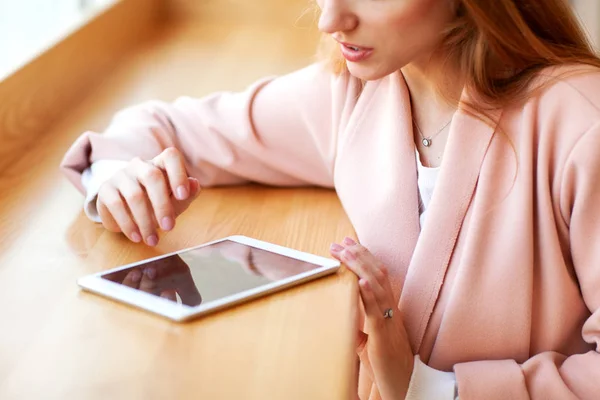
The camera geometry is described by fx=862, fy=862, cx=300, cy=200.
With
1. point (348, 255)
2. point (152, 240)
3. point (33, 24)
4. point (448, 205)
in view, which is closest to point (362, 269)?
point (348, 255)

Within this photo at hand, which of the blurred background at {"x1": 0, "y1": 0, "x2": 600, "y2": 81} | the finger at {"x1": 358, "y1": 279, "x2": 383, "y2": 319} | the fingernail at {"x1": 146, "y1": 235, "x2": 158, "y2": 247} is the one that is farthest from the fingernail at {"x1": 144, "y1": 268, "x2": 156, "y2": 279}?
the blurred background at {"x1": 0, "y1": 0, "x2": 600, "y2": 81}

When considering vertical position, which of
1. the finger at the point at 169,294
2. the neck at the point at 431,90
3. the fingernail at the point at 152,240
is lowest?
the fingernail at the point at 152,240

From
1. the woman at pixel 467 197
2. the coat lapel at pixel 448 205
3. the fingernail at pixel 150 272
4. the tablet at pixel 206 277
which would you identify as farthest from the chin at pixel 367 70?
the fingernail at pixel 150 272

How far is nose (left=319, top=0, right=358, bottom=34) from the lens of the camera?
0.97m

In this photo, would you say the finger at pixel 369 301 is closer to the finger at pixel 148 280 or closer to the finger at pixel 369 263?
the finger at pixel 369 263

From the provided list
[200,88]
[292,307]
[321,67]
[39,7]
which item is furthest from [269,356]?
[39,7]

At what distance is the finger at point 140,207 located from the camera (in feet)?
3.47

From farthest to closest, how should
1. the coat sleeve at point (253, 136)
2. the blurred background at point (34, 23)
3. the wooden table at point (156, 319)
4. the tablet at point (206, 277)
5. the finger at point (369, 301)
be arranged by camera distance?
the blurred background at point (34, 23), the coat sleeve at point (253, 136), the finger at point (369, 301), the tablet at point (206, 277), the wooden table at point (156, 319)

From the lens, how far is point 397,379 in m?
1.07

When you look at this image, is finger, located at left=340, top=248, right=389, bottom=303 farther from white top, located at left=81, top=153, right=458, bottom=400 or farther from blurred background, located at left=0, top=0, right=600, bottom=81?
blurred background, located at left=0, top=0, right=600, bottom=81

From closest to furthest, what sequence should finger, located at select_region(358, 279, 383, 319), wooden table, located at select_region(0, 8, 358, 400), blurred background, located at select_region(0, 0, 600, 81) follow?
1. wooden table, located at select_region(0, 8, 358, 400)
2. finger, located at select_region(358, 279, 383, 319)
3. blurred background, located at select_region(0, 0, 600, 81)

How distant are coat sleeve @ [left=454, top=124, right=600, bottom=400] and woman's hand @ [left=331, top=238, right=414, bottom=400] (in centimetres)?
7

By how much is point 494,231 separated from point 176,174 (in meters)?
0.40

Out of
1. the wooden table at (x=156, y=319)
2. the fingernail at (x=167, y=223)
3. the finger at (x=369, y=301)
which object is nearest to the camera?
the wooden table at (x=156, y=319)
